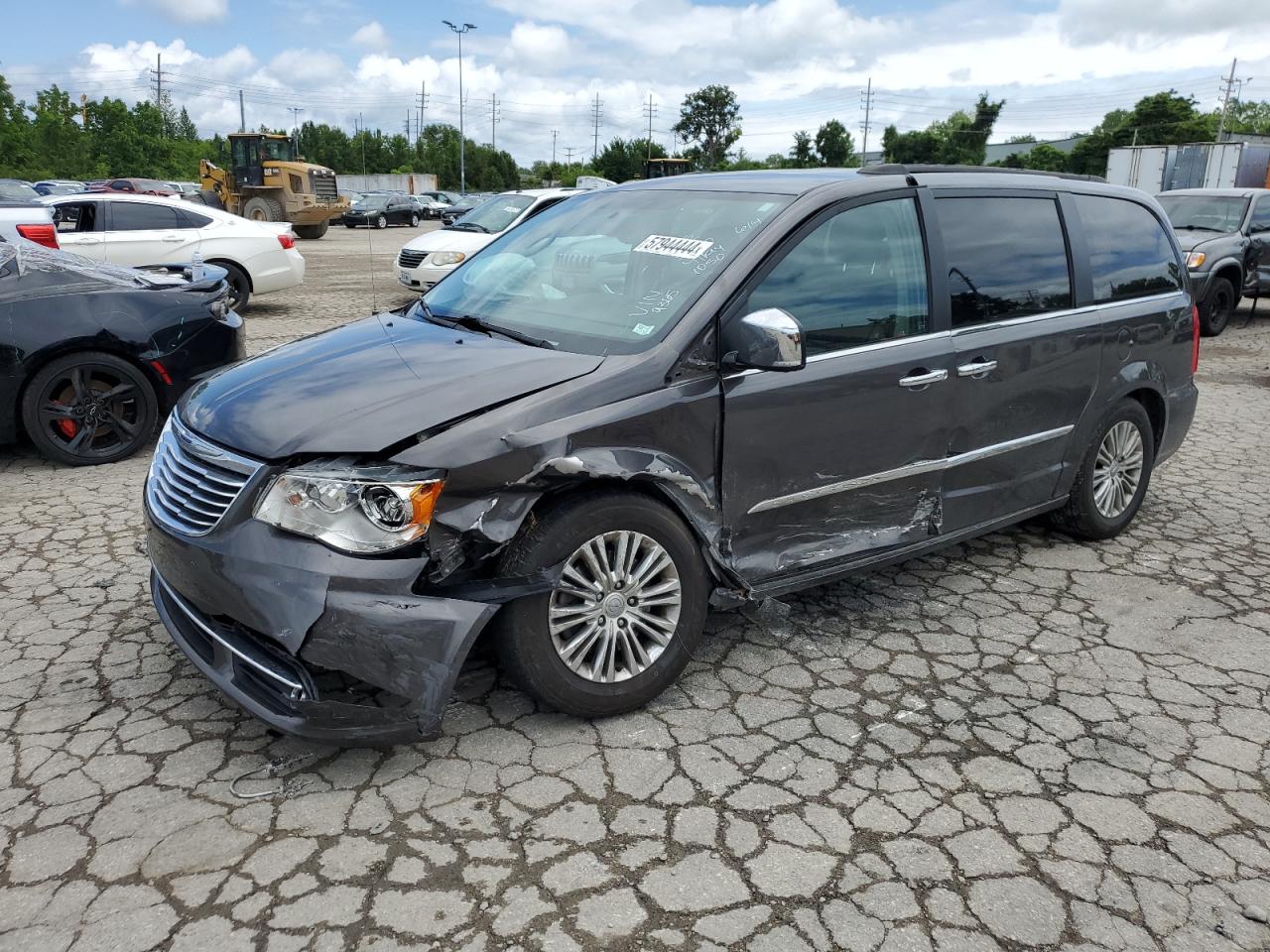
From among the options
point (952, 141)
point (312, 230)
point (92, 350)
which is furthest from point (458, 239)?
point (952, 141)

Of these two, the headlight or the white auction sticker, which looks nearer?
the headlight

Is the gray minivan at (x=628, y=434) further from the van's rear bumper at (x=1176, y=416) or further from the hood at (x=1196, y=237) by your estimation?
the hood at (x=1196, y=237)

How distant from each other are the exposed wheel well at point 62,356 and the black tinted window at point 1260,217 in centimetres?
1315

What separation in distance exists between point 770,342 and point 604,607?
1.00 m

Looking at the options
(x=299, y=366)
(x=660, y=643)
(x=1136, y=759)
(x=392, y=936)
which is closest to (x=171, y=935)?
(x=392, y=936)

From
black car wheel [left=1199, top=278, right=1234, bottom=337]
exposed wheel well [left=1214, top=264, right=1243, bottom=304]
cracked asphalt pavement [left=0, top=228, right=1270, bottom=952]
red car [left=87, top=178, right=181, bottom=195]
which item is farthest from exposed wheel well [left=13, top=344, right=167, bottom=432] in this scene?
red car [left=87, top=178, right=181, bottom=195]

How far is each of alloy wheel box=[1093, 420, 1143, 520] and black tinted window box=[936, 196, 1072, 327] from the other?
843mm

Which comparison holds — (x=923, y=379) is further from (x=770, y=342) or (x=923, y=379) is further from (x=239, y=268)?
(x=239, y=268)

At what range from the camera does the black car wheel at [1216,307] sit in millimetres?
12461

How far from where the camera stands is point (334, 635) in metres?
2.67

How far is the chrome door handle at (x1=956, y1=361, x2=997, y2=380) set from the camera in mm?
3898

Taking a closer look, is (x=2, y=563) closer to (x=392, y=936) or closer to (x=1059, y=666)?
(x=392, y=936)

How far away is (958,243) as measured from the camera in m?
3.98

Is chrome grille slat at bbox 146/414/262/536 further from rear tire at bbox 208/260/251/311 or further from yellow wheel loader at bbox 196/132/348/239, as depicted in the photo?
yellow wheel loader at bbox 196/132/348/239
